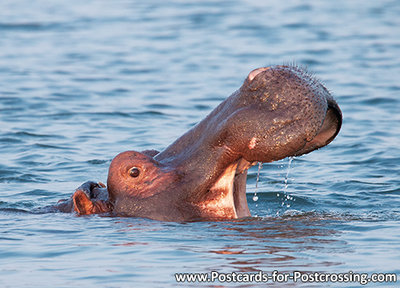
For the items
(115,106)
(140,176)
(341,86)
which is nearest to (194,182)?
(140,176)

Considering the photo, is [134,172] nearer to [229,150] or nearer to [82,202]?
[82,202]

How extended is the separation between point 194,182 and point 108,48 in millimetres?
16359

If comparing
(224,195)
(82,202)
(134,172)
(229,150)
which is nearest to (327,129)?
(229,150)

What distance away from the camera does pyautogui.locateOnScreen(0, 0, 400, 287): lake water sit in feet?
23.2

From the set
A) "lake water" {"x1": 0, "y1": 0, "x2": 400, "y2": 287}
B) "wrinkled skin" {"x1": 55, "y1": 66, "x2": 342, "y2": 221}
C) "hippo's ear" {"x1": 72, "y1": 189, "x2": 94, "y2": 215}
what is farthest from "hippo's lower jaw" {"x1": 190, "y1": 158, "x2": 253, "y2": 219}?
"hippo's ear" {"x1": 72, "y1": 189, "x2": 94, "y2": 215}

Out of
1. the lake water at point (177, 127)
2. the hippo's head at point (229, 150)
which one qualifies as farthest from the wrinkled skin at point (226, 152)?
the lake water at point (177, 127)

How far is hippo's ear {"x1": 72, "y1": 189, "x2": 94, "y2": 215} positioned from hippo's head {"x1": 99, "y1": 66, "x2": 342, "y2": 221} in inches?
9.4

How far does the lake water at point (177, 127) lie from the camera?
706 centimetres

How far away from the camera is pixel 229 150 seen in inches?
275

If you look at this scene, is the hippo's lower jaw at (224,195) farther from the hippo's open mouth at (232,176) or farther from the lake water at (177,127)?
the lake water at (177,127)

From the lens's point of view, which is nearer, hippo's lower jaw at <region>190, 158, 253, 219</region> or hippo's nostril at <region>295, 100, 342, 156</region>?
hippo's nostril at <region>295, 100, 342, 156</region>

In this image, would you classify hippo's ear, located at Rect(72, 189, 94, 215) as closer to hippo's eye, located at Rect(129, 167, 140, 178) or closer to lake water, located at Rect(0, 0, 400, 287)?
lake water, located at Rect(0, 0, 400, 287)

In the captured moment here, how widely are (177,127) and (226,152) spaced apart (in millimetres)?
7694

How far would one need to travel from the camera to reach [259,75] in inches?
271
